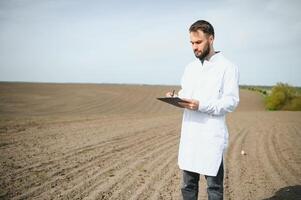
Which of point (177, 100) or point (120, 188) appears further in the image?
point (120, 188)

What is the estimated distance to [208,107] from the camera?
2.66 metres

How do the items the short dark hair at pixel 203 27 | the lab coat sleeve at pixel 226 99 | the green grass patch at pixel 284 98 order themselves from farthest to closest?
the green grass patch at pixel 284 98, the short dark hair at pixel 203 27, the lab coat sleeve at pixel 226 99

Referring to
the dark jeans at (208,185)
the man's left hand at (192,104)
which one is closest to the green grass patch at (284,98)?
the dark jeans at (208,185)

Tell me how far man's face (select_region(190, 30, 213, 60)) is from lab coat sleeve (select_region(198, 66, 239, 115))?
0.91 ft

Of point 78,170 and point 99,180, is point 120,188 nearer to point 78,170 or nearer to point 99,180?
point 99,180

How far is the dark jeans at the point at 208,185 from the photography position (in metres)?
2.84

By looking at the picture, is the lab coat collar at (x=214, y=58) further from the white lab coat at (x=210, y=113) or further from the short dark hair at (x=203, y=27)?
the short dark hair at (x=203, y=27)

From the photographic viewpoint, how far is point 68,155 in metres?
6.68

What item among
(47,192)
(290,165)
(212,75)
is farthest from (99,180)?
(290,165)

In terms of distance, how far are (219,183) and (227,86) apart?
36.0 inches

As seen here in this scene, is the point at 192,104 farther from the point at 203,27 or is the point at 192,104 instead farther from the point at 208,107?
the point at 203,27

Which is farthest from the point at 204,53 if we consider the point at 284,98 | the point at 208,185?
the point at 284,98

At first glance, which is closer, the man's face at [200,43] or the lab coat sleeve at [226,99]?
the lab coat sleeve at [226,99]

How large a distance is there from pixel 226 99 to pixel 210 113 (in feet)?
0.62
